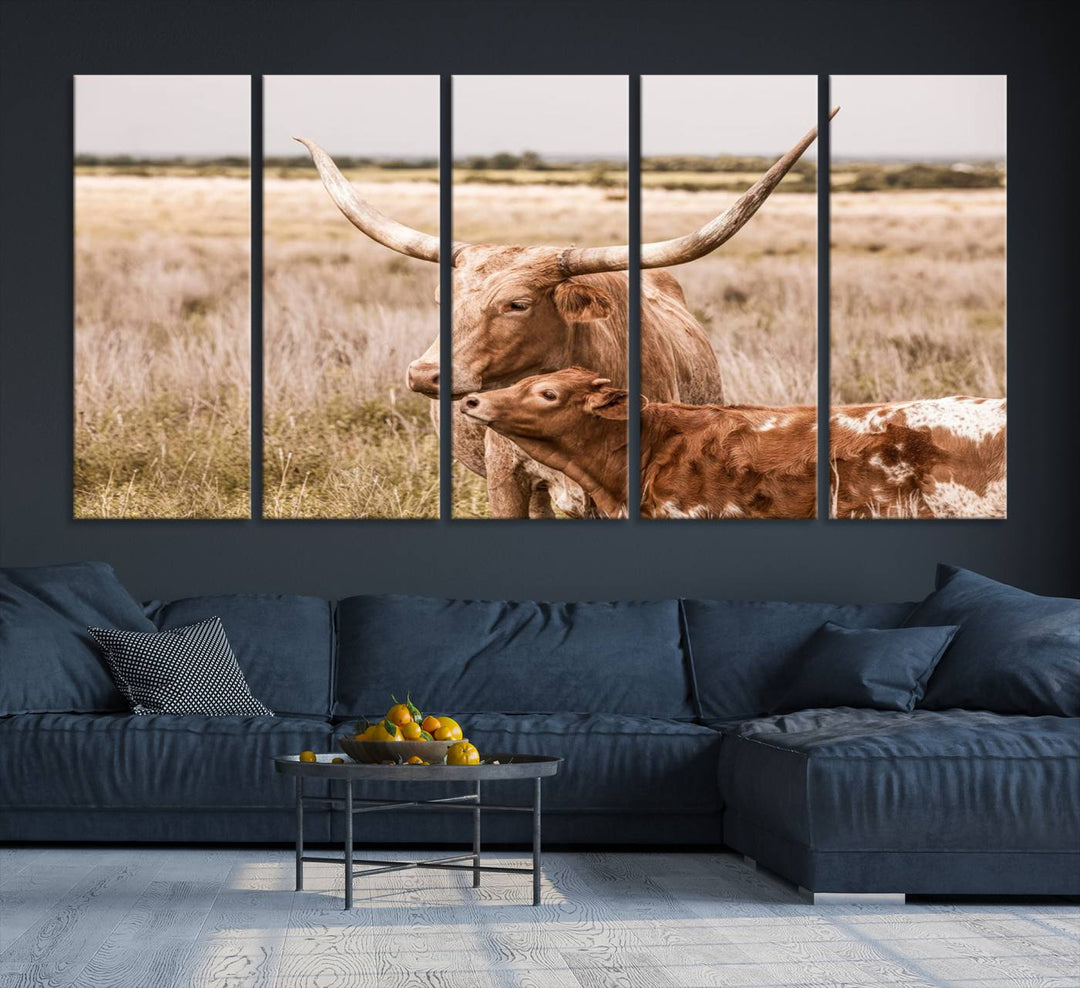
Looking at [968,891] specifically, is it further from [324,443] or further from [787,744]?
[324,443]

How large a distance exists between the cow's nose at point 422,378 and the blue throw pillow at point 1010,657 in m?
2.17

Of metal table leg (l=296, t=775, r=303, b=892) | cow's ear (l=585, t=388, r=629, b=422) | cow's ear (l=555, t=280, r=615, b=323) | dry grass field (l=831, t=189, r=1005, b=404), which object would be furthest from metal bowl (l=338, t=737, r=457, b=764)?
dry grass field (l=831, t=189, r=1005, b=404)

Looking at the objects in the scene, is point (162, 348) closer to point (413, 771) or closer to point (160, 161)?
point (160, 161)

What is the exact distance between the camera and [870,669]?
5.14 metres

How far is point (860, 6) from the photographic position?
628cm

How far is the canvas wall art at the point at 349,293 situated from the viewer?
19.9ft

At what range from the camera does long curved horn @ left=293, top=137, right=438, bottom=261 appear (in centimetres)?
615

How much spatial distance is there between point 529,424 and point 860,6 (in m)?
2.24

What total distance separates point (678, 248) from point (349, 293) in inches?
53.5

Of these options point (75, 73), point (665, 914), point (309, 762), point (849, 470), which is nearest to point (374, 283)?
point (75, 73)

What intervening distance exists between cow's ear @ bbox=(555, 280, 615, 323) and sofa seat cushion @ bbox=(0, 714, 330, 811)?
7.11 feet

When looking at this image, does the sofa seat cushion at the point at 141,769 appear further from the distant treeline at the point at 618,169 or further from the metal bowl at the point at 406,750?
the distant treeline at the point at 618,169

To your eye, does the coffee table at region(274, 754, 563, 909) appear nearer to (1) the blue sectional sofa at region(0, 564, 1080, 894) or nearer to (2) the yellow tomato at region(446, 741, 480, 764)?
(2) the yellow tomato at region(446, 741, 480, 764)

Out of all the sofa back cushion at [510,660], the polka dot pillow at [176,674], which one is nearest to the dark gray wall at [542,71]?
the sofa back cushion at [510,660]
